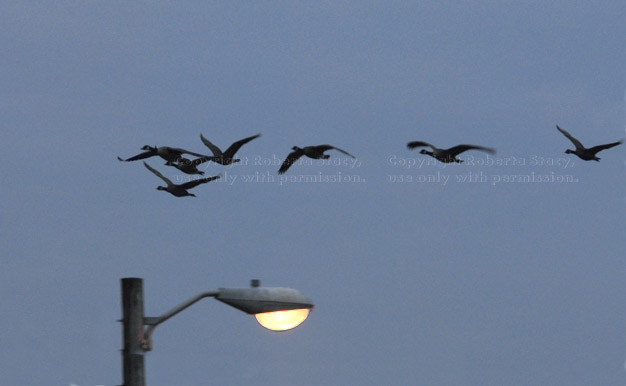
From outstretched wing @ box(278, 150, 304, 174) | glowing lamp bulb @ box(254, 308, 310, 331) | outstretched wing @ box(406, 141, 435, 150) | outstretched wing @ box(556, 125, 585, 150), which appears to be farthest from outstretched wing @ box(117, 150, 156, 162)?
glowing lamp bulb @ box(254, 308, 310, 331)

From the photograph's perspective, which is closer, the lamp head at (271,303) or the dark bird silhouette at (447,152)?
the lamp head at (271,303)

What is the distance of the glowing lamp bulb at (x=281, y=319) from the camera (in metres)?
11.0

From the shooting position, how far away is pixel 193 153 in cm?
2514

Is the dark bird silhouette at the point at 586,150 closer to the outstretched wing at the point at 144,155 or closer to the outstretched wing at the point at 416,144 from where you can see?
the outstretched wing at the point at 416,144

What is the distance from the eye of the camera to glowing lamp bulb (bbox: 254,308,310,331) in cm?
1102

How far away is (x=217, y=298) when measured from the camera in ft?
35.6

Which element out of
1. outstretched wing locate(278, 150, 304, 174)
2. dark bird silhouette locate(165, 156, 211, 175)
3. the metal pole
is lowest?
the metal pole

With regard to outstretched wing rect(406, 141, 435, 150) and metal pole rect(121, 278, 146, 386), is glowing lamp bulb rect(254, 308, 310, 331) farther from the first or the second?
outstretched wing rect(406, 141, 435, 150)

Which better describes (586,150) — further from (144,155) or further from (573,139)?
(144,155)

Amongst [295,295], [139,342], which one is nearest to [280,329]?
[295,295]

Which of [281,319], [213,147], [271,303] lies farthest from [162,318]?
[213,147]

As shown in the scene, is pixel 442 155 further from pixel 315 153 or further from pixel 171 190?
pixel 171 190

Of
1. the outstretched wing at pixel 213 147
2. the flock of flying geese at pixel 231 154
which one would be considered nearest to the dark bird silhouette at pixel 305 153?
the flock of flying geese at pixel 231 154

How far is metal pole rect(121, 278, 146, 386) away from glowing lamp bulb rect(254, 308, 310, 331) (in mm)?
1183
